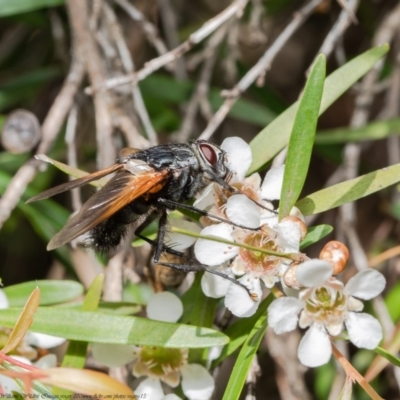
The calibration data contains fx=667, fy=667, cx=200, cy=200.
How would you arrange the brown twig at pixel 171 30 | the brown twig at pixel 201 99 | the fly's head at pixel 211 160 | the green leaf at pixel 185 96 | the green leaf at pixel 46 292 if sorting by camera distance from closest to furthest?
the fly's head at pixel 211 160 < the green leaf at pixel 46 292 < the brown twig at pixel 201 99 < the green leaf at pixel 185 96 < the brown twig at pixel 171 30

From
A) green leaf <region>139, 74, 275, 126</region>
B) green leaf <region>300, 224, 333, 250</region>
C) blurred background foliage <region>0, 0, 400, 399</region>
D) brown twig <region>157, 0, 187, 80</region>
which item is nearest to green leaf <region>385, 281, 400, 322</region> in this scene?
blurred background foliage <region>0, 0, 400, 399</region>

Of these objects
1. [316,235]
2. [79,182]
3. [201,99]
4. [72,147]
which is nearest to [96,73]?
[72,147]

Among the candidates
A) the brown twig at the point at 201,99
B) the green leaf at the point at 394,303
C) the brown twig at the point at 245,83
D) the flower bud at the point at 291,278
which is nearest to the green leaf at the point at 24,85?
the brown twig at the point at 201,99

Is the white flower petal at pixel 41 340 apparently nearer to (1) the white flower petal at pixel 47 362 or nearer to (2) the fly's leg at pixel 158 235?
(1) the white flower petal at pixel 47 362

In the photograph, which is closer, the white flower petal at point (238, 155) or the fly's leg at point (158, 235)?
the white flower petal at point (238, 155)

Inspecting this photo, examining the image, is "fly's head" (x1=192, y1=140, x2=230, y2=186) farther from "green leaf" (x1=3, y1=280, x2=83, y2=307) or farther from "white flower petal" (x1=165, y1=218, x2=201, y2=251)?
"green leaf" (x1=3, y1=280, x2=83, y2=307)

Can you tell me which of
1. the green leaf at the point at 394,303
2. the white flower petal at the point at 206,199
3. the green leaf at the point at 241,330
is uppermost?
the white flower petal at the point at 206,199

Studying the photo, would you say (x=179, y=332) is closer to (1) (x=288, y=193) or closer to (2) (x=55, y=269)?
(1) (x=288, y=193)

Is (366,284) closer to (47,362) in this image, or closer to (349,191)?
(349,191)
